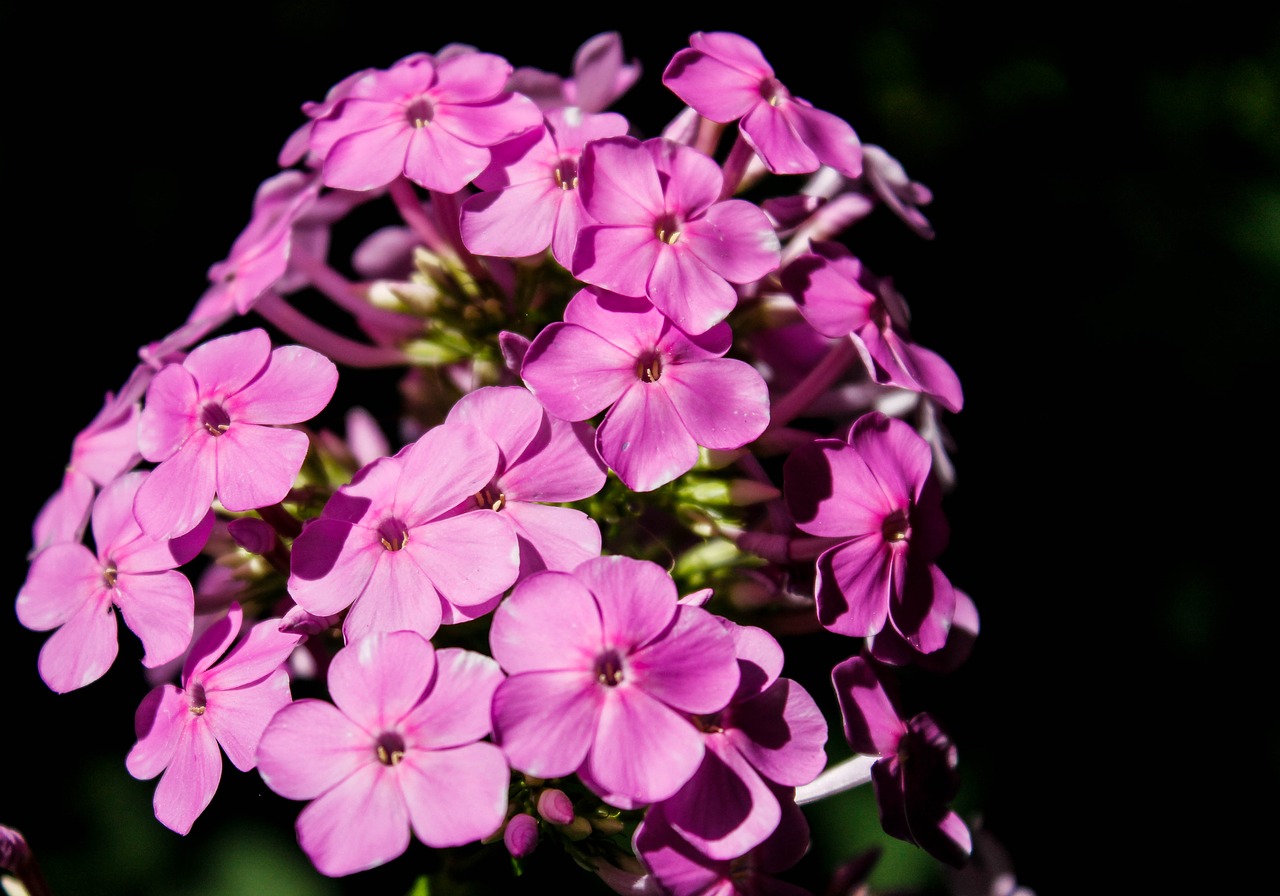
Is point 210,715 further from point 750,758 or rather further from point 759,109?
point 759,109

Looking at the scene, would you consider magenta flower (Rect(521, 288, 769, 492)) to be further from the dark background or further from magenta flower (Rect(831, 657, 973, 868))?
the dark background

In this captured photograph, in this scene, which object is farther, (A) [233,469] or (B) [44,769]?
(B) [44,769]

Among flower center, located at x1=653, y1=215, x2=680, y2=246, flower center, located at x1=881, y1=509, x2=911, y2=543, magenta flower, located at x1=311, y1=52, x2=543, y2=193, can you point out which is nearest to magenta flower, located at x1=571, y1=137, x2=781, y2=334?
flower center, located at x1=653, y1=215, x2=680, y2=246

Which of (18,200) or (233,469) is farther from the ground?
(233,469)

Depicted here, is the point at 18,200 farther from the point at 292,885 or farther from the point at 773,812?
the point at 773,812

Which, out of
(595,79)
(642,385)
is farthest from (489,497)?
(595,79)

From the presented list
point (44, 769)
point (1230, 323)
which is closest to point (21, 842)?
point (44, 769)
